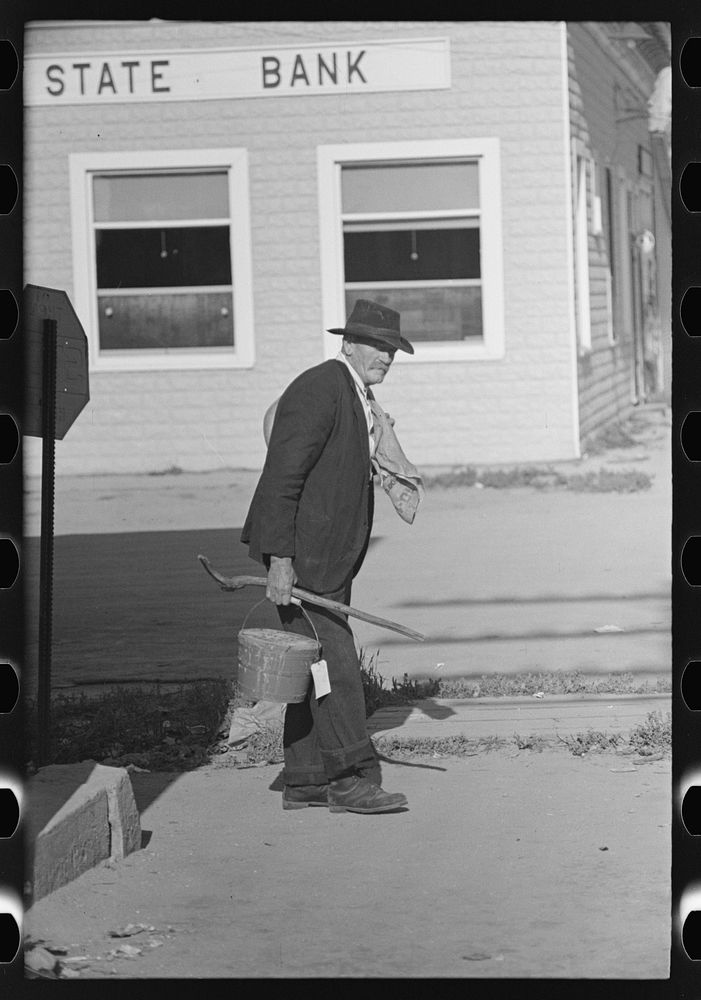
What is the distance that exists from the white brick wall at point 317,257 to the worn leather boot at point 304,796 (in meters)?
5.00

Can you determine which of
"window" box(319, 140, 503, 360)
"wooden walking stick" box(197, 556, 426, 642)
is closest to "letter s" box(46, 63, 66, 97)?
"wooden walking stick" box(197, 556, 426, 642)

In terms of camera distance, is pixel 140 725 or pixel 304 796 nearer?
pixel 304 796

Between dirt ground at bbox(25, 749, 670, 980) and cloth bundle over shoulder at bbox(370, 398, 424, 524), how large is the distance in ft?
3.57

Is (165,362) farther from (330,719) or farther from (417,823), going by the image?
(417,823)

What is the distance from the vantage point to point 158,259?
11031 mm

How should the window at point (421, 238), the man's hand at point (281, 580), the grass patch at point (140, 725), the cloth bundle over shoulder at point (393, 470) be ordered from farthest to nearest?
1. the window at point (421, 238)
2. the grass patch at point (140, 725)
3. the cloth bundle over shoulder at point (393, 470)
4. the man's hand at point (281, 580)

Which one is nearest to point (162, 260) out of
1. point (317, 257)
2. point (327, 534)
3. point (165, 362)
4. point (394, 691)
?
point (165, 362)

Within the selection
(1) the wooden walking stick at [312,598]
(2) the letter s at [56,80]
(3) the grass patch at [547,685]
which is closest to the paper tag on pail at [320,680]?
(1) the wooden walking stick at [312,598]

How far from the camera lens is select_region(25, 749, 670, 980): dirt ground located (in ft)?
15.4

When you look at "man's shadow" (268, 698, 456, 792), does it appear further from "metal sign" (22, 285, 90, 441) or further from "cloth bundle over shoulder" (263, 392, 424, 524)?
"metal sign" (22, 285, 90, 441)

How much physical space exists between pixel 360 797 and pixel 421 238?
765cm

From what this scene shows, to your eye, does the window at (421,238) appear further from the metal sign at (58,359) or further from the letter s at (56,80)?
the metal sign at (58,359)

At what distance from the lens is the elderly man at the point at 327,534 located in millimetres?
6246

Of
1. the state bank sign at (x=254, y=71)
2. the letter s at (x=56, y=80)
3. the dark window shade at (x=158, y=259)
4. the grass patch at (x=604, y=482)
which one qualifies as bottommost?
the grass patch at (x=604, y=482)
